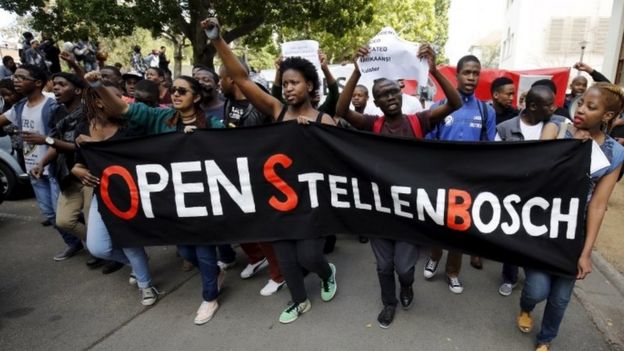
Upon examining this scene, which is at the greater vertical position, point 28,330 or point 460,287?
point 28,330

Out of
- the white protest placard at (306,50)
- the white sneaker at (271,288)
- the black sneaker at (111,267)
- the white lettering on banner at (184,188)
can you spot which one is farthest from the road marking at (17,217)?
the white protest placard at (306,50)

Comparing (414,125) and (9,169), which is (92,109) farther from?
(9,169)

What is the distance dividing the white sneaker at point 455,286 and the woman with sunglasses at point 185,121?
80.9 inches

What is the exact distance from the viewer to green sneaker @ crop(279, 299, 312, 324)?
303 centimetres

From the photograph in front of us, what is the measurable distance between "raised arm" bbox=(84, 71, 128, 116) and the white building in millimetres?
28206

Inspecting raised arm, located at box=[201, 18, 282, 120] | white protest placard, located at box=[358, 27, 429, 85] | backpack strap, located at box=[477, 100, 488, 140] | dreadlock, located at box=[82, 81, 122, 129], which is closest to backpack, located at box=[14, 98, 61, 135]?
dreadlock, located at box=[82, 81, 122, 129]

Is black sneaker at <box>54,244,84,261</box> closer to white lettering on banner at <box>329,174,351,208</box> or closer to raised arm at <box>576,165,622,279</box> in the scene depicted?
white lettering on banner at <box>329,174,351,208</box>

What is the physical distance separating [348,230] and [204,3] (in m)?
12.7

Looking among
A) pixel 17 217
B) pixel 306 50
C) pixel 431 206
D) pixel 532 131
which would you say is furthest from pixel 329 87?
pixel 17 217

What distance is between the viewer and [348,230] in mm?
2967

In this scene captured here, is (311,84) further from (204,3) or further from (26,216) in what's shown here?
(204,3)

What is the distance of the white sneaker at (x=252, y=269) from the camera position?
378 cm

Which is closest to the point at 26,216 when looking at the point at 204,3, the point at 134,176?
the point at 134,176

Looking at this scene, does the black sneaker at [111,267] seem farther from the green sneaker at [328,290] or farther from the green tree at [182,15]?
the green tree at [182,15]
